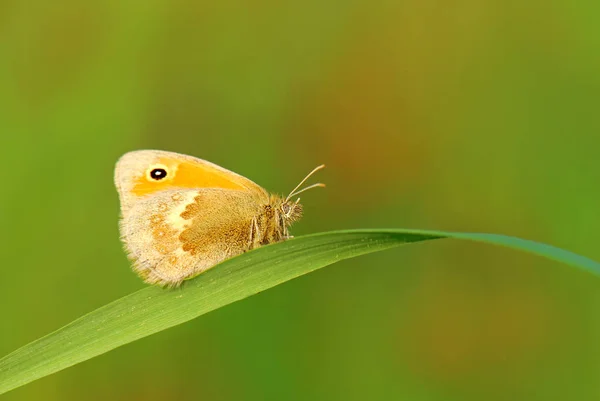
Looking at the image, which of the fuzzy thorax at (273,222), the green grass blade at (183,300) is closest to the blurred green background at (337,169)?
the fuzzy thorax at (273,222)

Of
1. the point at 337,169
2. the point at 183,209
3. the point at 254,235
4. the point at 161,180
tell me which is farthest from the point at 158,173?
the point at 337,169

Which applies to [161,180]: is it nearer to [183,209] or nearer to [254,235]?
[183,209]

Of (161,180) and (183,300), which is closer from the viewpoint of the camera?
(183,300)

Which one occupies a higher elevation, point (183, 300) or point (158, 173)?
point (158, 173)

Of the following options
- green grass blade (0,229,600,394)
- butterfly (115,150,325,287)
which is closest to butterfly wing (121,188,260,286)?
butterfly (115,150,325,287)

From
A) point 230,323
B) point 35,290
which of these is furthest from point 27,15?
point 230,323

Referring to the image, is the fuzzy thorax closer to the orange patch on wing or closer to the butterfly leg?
Result: the butterfly leg

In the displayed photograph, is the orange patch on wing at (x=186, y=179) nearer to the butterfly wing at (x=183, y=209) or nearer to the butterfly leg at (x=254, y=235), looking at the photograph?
the butterfly wing at (x=183, y=209)
